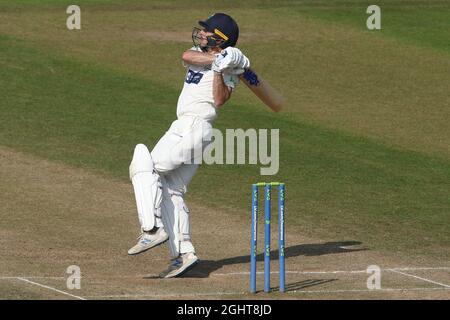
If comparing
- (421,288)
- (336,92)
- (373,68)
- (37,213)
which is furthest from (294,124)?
(421,288)

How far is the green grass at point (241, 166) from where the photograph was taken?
569 inches

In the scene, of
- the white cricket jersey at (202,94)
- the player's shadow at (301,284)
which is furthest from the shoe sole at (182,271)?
the white cricket jersey at (202,94)

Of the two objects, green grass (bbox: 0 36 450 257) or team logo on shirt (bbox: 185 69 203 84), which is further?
green grass (bbox: 0 36 450 257)

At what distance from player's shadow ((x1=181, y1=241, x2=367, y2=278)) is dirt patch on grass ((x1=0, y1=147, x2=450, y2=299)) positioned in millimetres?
11

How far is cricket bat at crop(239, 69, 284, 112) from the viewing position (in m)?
11.3

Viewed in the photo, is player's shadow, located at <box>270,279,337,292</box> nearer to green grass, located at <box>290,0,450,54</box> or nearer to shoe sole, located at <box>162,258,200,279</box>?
shoe sole, located at <box>162,258,200,279</box>

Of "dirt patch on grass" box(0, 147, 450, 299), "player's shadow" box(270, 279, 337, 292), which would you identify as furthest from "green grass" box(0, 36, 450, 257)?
"player's shadow" box(270, 279, 337, 292)

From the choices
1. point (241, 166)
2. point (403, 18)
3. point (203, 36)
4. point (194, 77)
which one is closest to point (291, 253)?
point (194, 77)

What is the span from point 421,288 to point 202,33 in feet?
10.9

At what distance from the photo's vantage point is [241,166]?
17.4 m

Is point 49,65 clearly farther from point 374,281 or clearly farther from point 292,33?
point 374,281

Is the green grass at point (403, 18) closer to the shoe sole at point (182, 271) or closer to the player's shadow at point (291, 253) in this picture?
the player's shadow at point (291, 253)

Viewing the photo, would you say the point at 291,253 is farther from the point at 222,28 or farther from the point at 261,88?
the point at 222,28

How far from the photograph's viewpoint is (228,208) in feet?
48.8
